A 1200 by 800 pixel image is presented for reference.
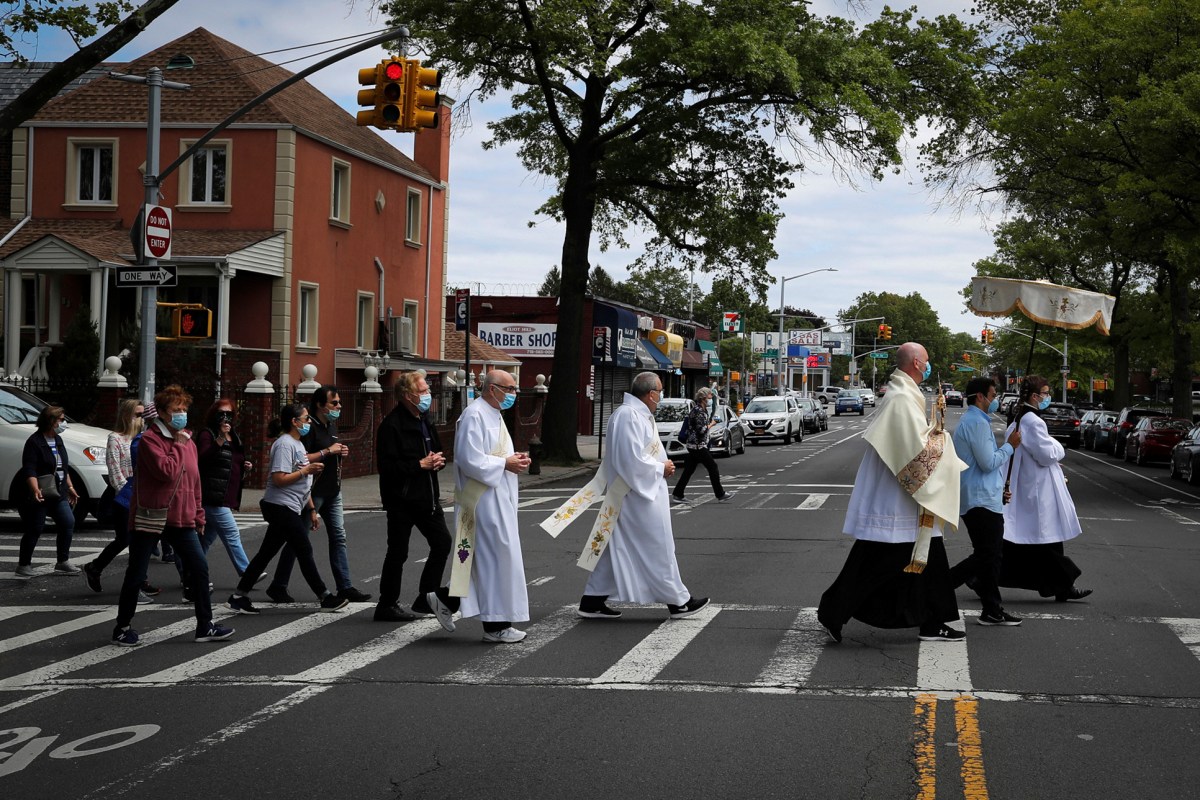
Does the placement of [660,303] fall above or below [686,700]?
above

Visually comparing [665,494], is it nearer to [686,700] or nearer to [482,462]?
[482,462]

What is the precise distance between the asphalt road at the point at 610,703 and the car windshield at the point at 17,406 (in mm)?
5704

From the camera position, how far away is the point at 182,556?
29.6 feet

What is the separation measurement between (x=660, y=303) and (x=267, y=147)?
69.8 metres

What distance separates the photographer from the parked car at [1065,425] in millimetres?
49031

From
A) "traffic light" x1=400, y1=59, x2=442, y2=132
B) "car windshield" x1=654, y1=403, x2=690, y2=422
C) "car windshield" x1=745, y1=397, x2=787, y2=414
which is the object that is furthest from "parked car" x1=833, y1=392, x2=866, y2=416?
"traffic light" x1=400, y1=59, x2=442, y2=132

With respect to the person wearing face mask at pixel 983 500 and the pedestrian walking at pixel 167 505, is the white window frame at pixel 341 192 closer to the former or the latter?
the pedestrian walking at pixel 167 505

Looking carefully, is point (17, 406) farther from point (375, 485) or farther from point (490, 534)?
point (490, 534)

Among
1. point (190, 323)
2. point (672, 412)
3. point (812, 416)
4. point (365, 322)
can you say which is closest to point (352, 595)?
point (190, 323)

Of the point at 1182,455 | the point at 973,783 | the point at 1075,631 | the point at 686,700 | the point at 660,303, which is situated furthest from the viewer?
the point at 660,303

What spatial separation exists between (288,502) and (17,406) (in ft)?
28.7

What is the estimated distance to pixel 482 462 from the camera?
8.84 meters

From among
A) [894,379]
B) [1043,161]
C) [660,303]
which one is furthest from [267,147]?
[660,303]

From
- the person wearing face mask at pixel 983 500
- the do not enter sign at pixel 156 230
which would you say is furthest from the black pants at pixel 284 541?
the do not enter sign at pixel 156 230
